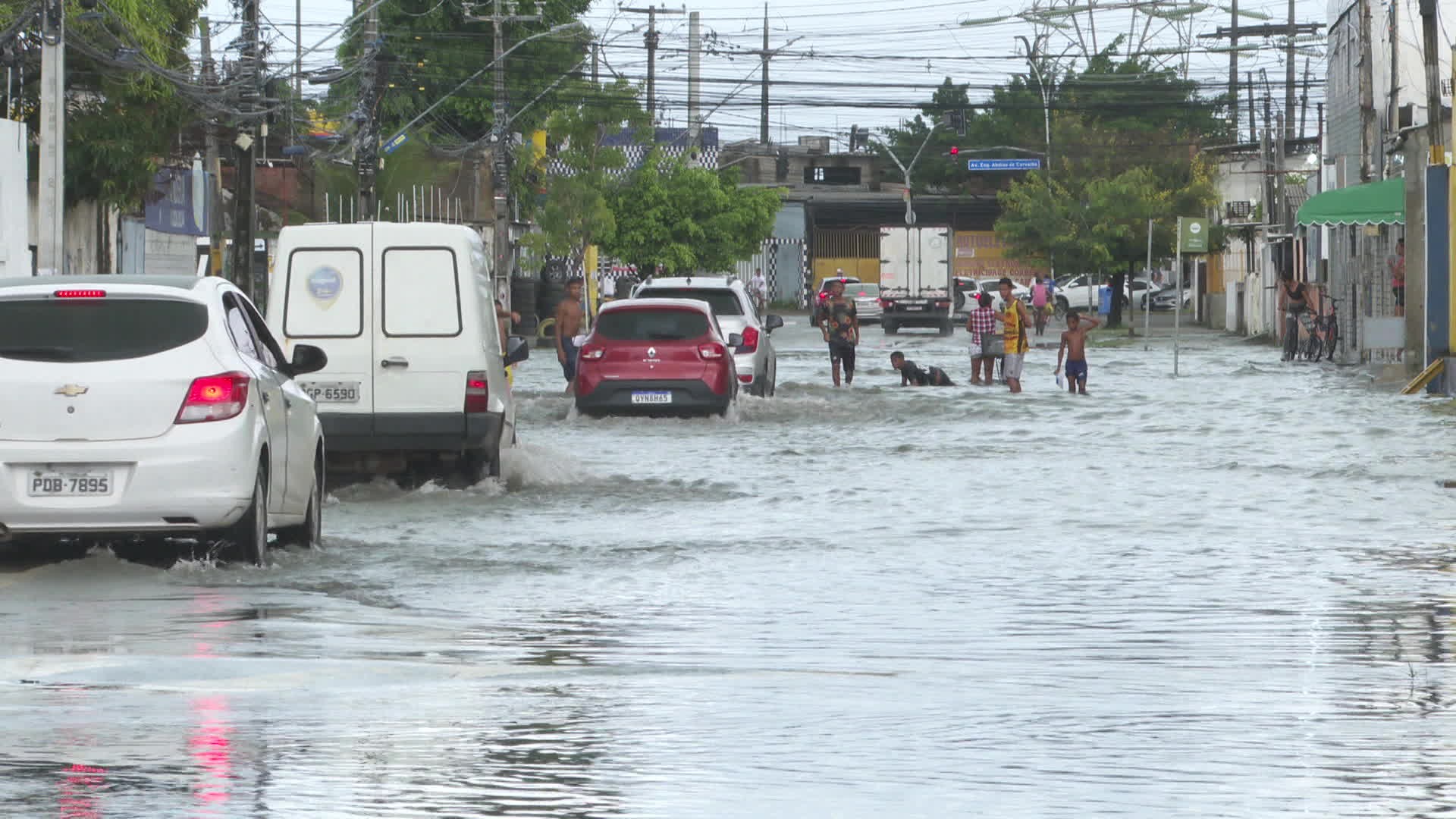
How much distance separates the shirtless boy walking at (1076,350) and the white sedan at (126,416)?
A: 2403 centimetres

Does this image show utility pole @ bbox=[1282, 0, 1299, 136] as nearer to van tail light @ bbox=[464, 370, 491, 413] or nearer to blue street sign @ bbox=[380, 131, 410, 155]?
blue street sign @ bbox=[380, 131, 410, 155]

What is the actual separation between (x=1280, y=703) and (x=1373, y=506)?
10.0 meters

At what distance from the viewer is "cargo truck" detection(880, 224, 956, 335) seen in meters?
70.5

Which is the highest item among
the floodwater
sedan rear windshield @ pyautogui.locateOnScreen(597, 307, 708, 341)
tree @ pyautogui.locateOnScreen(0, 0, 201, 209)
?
tree @ pyautogui.locateOnScreen(0, 0, 201, 209)

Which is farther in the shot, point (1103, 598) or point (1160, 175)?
point (1160, 175)

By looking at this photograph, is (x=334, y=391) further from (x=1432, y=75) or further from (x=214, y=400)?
(x=1432, y=75)

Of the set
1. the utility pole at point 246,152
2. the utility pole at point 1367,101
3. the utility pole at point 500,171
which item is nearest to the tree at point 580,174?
the utility pole at point 500,171

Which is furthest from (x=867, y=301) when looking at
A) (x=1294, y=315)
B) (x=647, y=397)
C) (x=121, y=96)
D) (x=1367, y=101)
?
(x=647, y=397)

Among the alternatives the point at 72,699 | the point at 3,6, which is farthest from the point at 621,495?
the point at 3,6

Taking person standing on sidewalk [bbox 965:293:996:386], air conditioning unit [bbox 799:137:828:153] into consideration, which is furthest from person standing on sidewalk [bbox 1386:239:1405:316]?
air conditioning unit [bbox 799:137:828:153]

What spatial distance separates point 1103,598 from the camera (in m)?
12.4

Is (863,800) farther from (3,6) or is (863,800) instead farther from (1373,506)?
(3,6)

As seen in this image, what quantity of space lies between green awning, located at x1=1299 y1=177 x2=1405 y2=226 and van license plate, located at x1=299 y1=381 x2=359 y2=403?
78.6 ft

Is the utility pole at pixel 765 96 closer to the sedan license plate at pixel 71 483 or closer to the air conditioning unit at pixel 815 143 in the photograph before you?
the air conditioning unit at pixel 815 143
